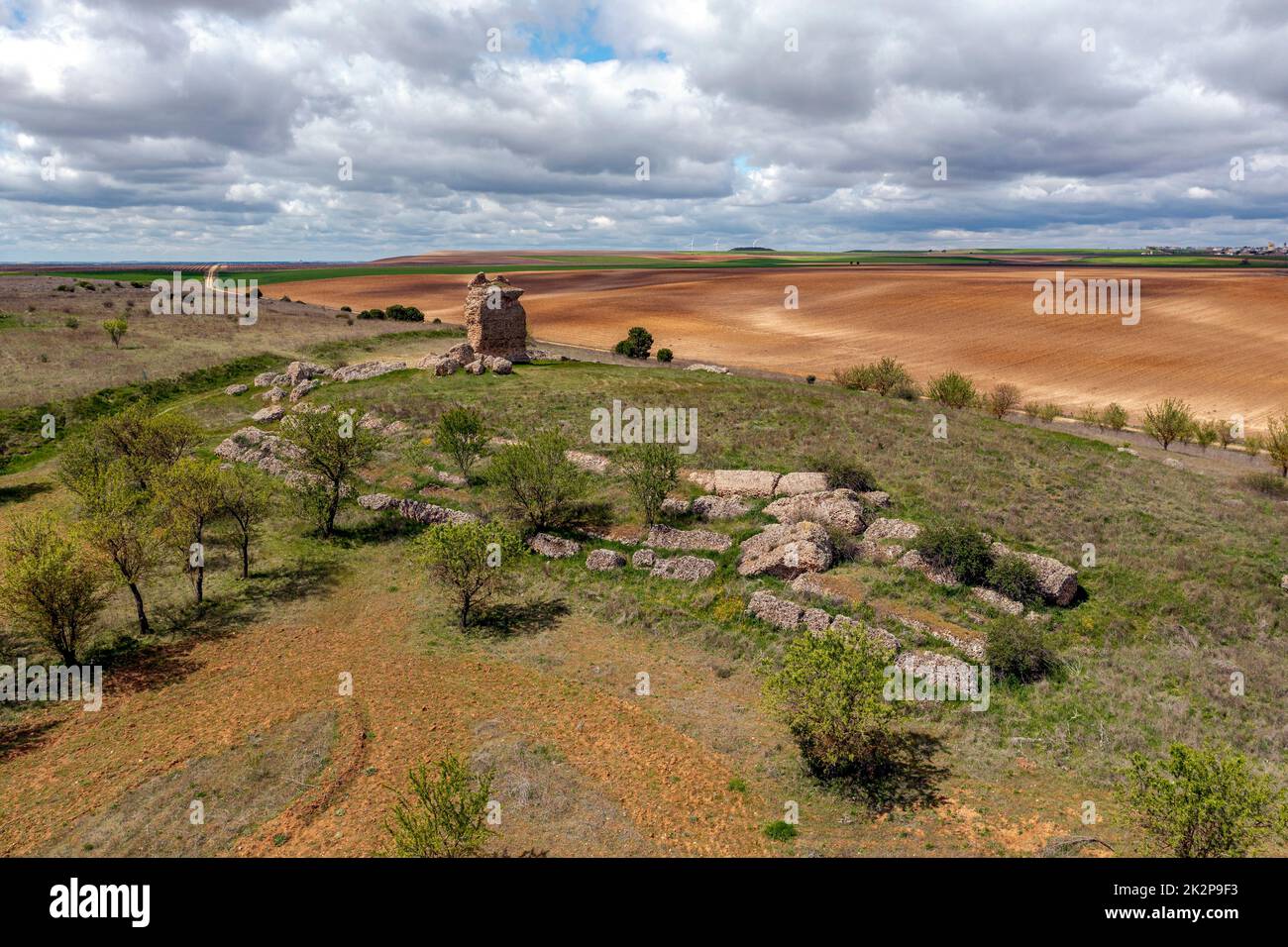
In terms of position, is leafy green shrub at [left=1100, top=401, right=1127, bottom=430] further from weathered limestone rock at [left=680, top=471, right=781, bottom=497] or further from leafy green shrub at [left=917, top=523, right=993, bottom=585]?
weathered limestone rock at [left=680, top=471, right=781, bottom=497]

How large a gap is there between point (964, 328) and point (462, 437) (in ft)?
333

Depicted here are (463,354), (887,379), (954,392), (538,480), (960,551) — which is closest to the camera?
(960,551)

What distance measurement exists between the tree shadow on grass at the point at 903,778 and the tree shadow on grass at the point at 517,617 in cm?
1439

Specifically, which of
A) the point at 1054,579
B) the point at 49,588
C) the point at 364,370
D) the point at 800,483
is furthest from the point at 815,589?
the point at 364,370

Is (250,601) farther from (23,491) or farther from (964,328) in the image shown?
(964,328)

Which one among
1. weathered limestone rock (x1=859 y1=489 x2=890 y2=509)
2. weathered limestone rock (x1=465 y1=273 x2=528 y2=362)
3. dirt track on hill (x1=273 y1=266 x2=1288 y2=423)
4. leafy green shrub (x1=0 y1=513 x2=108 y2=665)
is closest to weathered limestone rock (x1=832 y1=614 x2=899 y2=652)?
weathered limestone rock (x1=859 y1=489 x2=890 y2=509)

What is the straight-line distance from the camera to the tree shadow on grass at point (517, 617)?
27.3 meters

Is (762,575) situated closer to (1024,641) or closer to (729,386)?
(1024,641)

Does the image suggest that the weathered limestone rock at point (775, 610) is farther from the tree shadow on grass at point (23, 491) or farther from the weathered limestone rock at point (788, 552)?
the tree shadow on grass at point (23, 491)

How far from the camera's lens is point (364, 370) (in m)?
61.3

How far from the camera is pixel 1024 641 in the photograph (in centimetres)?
2234

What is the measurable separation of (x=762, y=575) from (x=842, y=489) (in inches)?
313

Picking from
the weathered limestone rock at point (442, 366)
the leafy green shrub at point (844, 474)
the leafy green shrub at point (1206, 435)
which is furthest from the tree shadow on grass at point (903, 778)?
the leafy green shrub at point (1206, 435)
